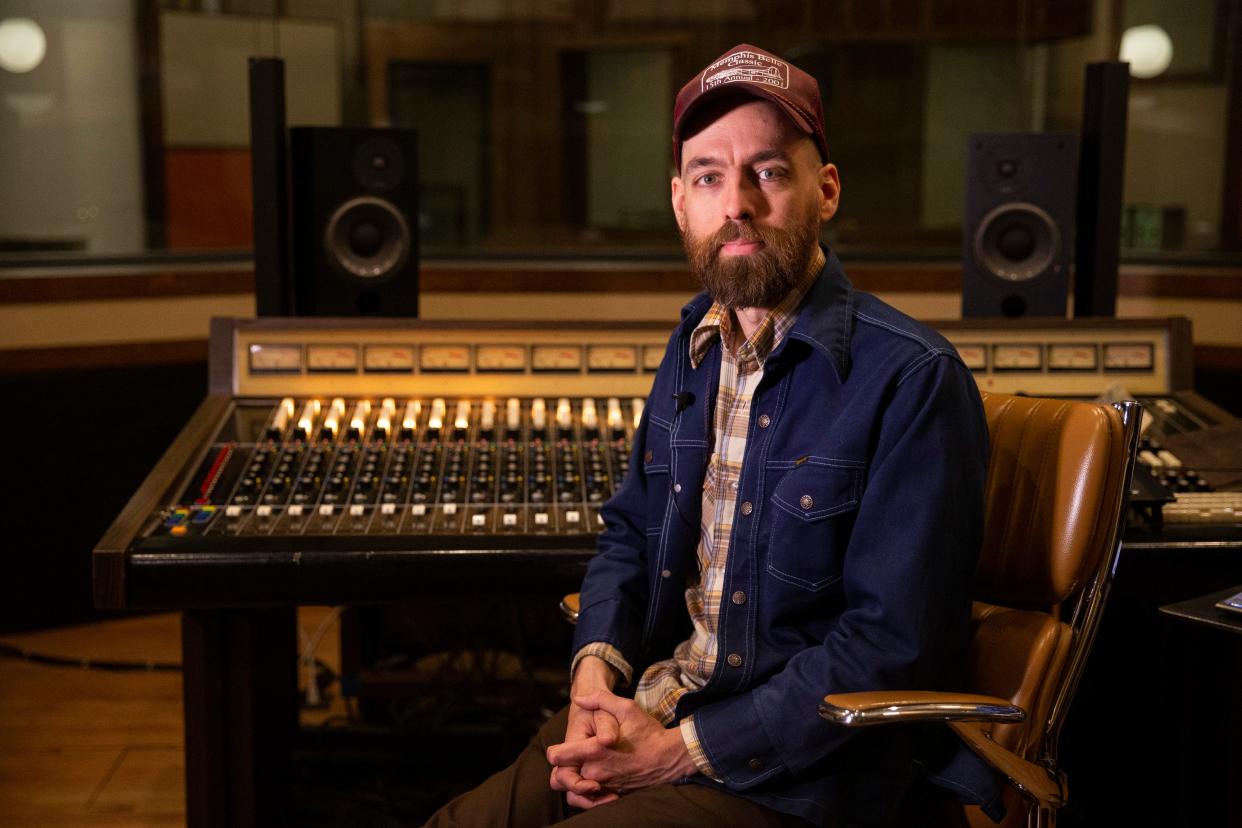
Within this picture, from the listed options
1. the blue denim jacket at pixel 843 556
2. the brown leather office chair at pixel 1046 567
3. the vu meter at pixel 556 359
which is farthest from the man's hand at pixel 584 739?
the vu meter at pixel 556 359

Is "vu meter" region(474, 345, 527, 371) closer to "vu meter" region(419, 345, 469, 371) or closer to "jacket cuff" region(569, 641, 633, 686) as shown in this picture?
"vu meter" region(419, 345, 469, 371)

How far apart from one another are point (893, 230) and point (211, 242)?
2266mm

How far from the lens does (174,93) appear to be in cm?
399

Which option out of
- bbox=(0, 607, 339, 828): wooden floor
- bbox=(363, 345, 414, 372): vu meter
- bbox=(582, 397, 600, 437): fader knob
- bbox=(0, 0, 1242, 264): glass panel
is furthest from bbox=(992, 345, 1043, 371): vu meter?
bbox=(0, 607, 339, 828): wooden floor

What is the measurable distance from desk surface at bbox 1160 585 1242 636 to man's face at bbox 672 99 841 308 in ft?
2.02

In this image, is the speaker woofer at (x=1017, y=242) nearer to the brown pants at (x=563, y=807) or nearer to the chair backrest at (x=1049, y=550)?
the chair backrest at (x=1049, y=550)

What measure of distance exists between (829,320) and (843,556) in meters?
0.28

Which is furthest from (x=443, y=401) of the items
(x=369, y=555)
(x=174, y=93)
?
(x=174, y=93)

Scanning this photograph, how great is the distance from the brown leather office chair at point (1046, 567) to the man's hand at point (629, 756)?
0.33m

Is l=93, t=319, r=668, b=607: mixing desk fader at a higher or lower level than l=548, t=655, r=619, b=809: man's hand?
higher

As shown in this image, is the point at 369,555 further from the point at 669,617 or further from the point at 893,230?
the point at 893,230

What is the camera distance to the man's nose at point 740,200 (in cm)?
148

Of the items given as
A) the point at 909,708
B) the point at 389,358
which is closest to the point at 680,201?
the point at 909,708

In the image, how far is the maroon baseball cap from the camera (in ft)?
4.75
